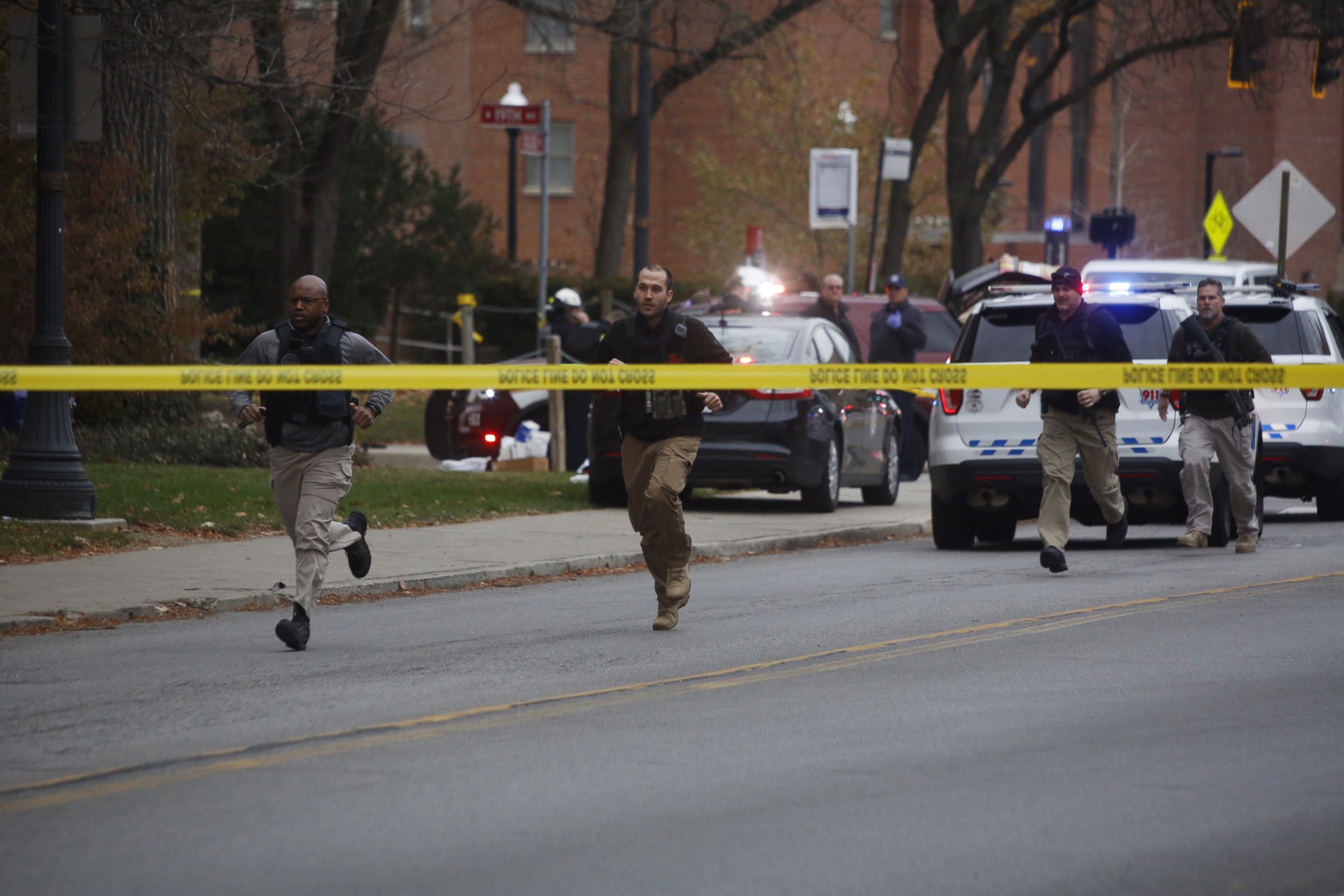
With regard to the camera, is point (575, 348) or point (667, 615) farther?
point (575, 348)

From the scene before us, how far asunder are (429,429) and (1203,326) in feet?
32.2

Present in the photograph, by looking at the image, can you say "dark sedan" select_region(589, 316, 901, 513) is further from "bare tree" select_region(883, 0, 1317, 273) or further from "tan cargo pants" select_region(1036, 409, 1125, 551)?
"bare tree" select_region(883, 0, 1317, 273)

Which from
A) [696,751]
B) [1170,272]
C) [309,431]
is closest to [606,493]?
[309,431]

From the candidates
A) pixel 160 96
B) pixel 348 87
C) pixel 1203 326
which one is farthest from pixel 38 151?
pixel 1203 326

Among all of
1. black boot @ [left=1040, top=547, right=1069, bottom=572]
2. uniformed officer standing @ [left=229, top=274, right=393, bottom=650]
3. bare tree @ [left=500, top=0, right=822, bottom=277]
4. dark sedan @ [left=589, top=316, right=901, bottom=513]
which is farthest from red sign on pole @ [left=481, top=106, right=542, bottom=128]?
uniformed officer standing @ [left=229, top=274, right=393, bottom=650]

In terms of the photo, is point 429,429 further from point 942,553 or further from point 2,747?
point 2,747

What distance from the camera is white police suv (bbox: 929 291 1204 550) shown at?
1391 centimetres

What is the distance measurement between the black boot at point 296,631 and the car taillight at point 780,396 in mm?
7272

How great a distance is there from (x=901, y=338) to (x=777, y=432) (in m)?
5.30

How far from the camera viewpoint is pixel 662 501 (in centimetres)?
1010

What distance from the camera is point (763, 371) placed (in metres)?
10.4

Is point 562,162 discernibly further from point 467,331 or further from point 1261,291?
point 1261,291

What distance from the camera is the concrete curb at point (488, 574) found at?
34.8 feet

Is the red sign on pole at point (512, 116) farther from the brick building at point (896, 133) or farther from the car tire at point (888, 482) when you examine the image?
the brick building at point (896, 133)
